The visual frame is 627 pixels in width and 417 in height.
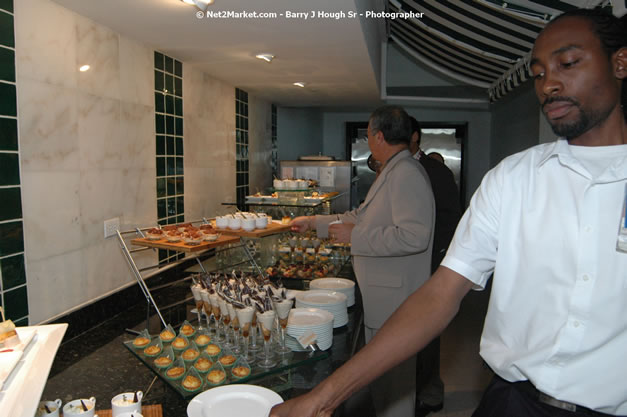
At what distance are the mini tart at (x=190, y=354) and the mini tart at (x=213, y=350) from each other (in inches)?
1.7

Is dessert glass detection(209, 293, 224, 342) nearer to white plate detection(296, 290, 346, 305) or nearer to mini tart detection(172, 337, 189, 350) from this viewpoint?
mini tart detection(172, 337, 189, 350)

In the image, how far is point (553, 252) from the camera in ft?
3.67

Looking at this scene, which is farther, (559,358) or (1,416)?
(559,358)

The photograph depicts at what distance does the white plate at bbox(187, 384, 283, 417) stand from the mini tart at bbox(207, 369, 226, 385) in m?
0.10

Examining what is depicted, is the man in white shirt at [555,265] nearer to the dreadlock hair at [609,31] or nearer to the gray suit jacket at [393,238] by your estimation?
the dreadlock hair at [609,31]

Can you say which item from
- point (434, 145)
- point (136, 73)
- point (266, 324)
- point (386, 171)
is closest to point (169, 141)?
point (136, 73)

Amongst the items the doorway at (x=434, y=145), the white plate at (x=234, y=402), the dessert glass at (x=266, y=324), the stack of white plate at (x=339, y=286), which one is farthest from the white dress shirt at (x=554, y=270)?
the doorway at (x=434, y=145)

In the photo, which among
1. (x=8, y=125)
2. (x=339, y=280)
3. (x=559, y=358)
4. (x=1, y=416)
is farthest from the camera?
(x=339, y=280)

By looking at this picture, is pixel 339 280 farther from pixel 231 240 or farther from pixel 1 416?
pixel 1 416

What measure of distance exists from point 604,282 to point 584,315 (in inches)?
3.4

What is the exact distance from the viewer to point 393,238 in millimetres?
2490

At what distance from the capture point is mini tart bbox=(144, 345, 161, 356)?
6.36 ft

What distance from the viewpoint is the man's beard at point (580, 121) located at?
1086 mm

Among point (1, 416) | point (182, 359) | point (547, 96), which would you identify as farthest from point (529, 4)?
point (1, 416)
